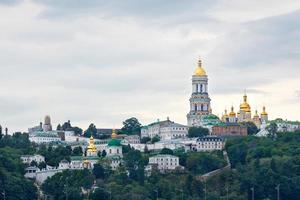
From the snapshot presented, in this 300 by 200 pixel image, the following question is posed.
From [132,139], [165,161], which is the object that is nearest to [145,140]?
[132,139]

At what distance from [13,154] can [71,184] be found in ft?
55.4

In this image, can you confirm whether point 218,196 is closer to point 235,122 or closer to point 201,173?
point 201,173

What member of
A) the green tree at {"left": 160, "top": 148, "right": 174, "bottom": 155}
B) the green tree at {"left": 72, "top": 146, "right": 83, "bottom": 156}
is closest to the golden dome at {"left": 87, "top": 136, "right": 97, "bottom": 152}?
the green tree at {"left": 72, "top": 146, "right": 83, "bottom": 156}

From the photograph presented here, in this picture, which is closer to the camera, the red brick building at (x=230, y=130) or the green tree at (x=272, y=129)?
the green tree at (x=272, y=129)

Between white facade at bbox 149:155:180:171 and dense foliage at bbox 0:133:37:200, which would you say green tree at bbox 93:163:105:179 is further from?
white facade at bbox 149:155:180:171

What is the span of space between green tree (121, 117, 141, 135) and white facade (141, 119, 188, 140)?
2.32ft

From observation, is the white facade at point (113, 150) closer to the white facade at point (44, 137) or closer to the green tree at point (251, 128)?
the white facade at point (44, 137)

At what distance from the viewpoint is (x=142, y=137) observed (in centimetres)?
16038

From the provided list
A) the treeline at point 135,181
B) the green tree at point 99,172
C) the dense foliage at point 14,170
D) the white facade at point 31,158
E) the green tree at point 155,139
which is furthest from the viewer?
the green tree at point 155,139

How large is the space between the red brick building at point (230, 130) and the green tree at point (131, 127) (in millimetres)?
10206

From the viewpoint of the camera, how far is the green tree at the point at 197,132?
15527cm

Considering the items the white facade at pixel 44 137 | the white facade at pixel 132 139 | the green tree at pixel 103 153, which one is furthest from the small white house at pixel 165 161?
the white facade at pixel 44 137

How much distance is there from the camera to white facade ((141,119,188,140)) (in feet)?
525

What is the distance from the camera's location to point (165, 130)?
6373 inches
